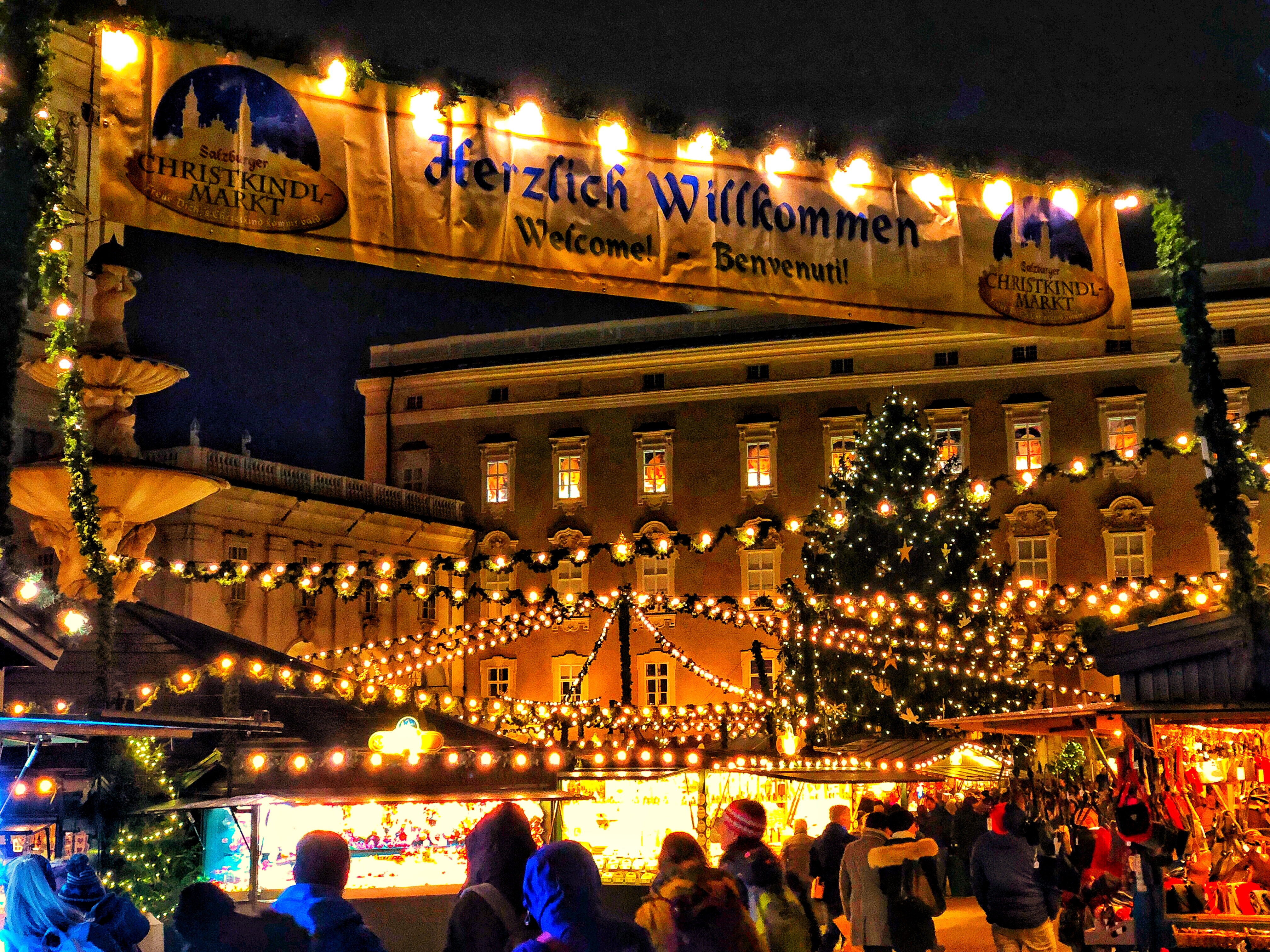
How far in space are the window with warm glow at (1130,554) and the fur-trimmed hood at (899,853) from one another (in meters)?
38.3

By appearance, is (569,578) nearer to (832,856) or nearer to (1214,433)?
(832,856)

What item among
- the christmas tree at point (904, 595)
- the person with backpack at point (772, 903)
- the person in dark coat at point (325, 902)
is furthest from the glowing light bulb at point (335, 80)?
the christmas tree at point (904, 595)

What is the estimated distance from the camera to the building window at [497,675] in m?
51.4

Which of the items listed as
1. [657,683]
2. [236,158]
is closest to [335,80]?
[236,158]

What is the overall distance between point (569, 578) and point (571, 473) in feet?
11.9

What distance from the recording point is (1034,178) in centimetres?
795

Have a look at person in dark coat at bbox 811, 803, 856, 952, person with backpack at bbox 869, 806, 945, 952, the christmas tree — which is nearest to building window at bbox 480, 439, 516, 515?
the christmas tree

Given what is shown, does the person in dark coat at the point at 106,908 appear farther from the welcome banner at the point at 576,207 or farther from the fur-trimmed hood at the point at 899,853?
the fur-trimmed hood at the point at 899,853

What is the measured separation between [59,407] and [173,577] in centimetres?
2865

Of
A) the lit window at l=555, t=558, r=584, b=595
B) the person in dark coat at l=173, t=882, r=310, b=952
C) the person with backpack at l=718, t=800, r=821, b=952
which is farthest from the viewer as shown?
the lit window at l=555, t=558, r=584, b=595

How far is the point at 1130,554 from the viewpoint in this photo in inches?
1858

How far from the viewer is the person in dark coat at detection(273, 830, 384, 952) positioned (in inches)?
210

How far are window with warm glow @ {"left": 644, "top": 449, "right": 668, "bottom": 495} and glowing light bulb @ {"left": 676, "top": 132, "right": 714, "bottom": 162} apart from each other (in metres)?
44.0

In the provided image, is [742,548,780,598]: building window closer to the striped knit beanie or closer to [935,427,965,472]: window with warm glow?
[935,427,965,472]: window with warm glow
